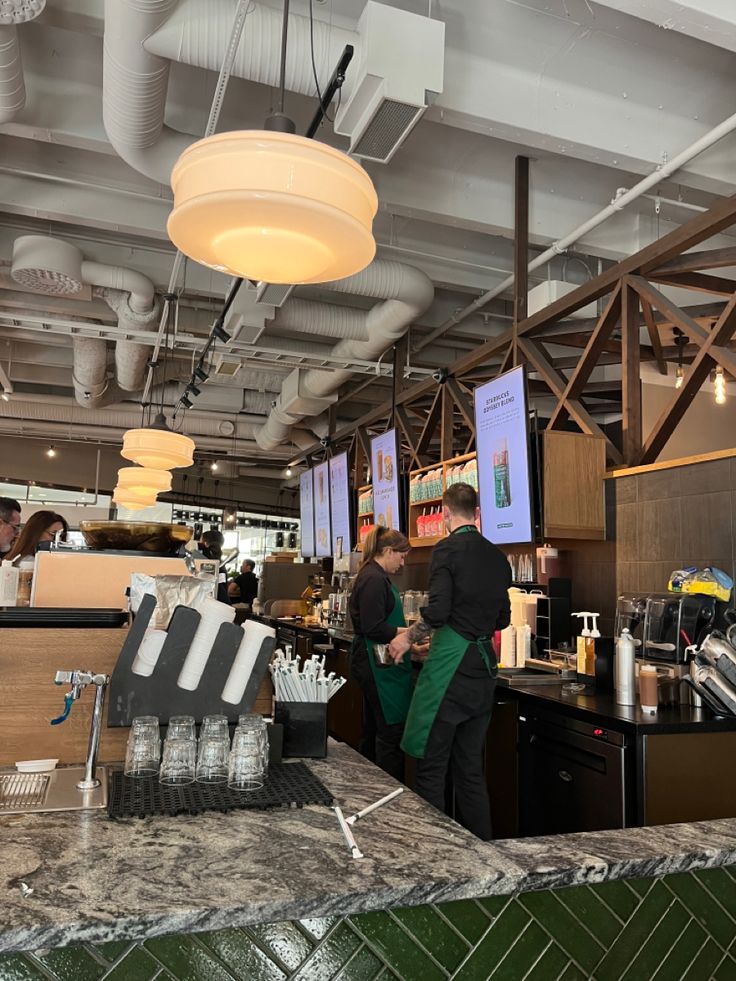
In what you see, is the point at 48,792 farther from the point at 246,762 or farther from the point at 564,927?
the point at 564,927

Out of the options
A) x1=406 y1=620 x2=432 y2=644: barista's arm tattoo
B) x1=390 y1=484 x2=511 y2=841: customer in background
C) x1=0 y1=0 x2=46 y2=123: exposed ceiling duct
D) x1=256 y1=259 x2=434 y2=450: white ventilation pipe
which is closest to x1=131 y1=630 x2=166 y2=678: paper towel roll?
x1=390 y1=484 x2=511 y2=841: customer in background

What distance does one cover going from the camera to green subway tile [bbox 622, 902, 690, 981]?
1.36 metres

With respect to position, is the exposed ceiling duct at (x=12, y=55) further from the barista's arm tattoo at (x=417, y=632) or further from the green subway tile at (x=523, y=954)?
the green subway tile at (x=523, y=954)

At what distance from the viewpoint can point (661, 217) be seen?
5.59 meters

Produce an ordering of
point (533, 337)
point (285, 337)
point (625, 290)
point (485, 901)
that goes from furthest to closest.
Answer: point (285, 337) → point (533, 337) → point (625, 290) → point (485, 901)

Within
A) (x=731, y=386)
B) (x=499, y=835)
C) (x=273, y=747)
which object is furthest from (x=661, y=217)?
(x=273, y=747)

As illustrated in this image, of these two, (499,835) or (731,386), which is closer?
(499,835)

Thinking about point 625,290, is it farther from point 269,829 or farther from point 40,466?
point 40,466

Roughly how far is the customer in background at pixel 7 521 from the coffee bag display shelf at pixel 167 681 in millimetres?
3758

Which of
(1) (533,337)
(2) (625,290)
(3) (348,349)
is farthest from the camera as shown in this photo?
(3) (348,349)

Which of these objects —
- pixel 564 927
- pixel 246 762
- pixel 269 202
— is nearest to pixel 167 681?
pixel 246 762

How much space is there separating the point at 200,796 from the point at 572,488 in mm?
3519

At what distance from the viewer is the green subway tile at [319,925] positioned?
123cm

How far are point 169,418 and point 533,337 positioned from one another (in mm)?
7113
